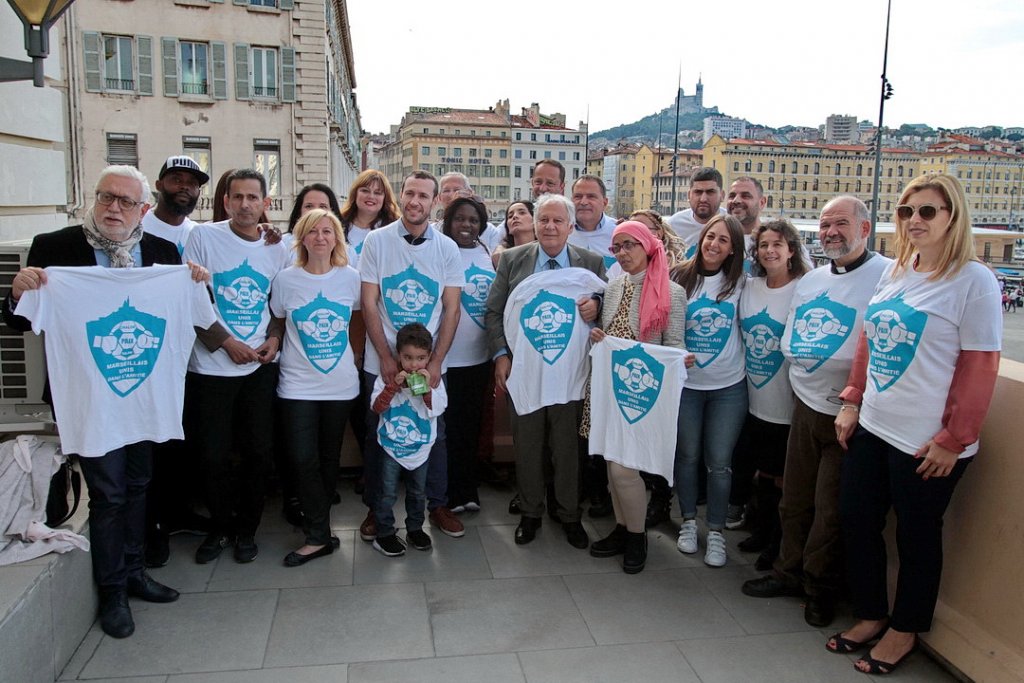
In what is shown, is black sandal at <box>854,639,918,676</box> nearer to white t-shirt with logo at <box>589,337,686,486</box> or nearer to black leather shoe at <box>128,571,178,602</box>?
white t-shirt with logo at <box>589,337,686,486</box>

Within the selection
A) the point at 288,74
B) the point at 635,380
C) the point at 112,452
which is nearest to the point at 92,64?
the point at 288,74

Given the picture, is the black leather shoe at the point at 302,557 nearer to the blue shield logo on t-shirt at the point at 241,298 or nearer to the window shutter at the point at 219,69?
the blue shield logo on t-shirt at the point at 241,298

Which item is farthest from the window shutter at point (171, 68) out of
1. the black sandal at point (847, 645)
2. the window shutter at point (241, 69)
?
the black sandal at point (847, 645)

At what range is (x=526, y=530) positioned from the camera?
4.38m

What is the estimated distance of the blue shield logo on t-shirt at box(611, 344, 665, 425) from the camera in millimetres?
3906

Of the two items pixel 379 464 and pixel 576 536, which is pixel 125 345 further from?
pixel 576 536

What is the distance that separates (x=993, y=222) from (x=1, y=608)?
379 ft

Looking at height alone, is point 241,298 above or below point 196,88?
below

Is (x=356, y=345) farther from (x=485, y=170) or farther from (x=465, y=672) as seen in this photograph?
(x=485, y=170)

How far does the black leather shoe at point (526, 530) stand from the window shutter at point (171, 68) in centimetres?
2941

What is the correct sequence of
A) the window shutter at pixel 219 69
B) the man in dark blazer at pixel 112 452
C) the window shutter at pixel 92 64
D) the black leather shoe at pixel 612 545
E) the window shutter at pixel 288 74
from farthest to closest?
the window shutter at pixel 288 74 < the window shutter at pixel 219 69 < the window shutter at pixel 92 64 < the black leather shoe at pixel 612 545 < the man in dark blazer at pixel 112 452

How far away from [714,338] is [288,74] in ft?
95.9

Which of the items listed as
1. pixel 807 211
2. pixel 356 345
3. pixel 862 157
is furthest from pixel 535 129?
pixel 356 345

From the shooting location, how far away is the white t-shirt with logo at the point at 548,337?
414cm
